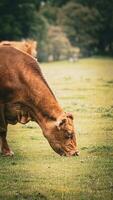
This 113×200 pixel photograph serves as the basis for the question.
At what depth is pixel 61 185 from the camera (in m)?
9.92

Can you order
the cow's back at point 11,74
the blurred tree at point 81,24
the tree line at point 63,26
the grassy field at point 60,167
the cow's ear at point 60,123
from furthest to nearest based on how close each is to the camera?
1. the blurred tree at point 81,24
2. the tree line at point 63,26
3. the cow's back at point 11,74
4. the cow's ear at point 60,123
5. the grassy field at point 60,167

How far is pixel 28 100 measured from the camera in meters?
11.8

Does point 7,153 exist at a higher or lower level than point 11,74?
lower

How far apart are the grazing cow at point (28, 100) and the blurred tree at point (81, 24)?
5523cm

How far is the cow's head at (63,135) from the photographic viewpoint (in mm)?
11070

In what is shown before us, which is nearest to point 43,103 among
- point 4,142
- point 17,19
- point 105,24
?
point 4,142

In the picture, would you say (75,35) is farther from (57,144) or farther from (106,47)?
(57,144)

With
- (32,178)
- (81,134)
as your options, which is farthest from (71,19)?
(32,178)

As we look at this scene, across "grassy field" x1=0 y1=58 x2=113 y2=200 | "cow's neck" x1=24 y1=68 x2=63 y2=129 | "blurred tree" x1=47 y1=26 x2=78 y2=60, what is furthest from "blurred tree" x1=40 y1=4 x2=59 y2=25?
"cow's neck" x1=24 y1=68 x2=63 y2=129

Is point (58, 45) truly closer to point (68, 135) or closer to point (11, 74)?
point (11, 74)

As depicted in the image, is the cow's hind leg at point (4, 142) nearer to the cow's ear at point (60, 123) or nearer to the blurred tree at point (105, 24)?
the cow's ear at point (60, 123)

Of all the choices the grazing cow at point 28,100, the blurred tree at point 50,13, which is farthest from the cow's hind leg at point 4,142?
the blurred tree at point 50,13

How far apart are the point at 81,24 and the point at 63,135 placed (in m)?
61.6

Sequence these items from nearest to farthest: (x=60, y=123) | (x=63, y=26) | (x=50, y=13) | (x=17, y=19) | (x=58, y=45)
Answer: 1. (x=60, y=123)
2. (x=17, y=19)
3. (x=58, y=45)
4. (x=63, y=26)
5. (x=50, y=13)
